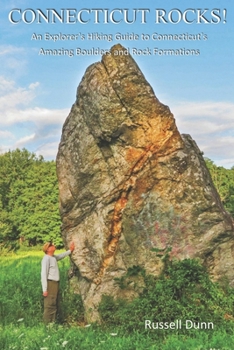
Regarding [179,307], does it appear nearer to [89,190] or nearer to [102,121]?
[89,190]

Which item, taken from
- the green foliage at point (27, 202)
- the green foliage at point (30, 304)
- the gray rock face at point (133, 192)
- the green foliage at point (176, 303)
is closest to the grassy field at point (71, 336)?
the green foliage at point (30, 304)

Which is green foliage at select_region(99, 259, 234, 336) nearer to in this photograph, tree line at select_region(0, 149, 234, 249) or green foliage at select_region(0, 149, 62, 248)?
tree line at select_region(0, 149, 234, 249)

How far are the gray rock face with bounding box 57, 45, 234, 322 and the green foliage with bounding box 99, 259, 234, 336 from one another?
1.02 feet

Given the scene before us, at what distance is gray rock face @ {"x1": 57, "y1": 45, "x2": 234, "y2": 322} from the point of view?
1135cm

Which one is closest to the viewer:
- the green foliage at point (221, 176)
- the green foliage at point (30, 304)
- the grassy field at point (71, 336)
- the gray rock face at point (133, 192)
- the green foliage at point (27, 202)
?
the grassy field at point (71, 336)

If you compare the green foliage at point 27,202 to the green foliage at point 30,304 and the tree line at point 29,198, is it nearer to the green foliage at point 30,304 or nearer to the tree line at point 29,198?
the tree line at point 29,198

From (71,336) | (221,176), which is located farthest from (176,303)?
(221,176)

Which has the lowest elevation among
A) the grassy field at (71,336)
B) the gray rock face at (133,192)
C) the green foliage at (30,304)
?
the grassy field at (71,336)

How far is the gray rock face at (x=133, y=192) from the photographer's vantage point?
11.4 meters

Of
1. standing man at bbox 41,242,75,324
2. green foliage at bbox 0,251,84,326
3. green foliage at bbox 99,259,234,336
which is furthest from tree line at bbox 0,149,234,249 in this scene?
green foliage at bbox 99,259,234,336

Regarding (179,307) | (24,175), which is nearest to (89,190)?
(179,307)

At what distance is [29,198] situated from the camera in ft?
187

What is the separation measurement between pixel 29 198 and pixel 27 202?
19.5 inches

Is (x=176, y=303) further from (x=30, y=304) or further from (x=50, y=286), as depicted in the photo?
(x=30, y=304)
